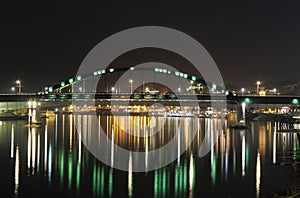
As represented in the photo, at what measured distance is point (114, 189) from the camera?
17312 mm

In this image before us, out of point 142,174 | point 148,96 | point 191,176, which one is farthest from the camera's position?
point 148,96

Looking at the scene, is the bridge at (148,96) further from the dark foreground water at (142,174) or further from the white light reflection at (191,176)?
the white light reflection at (191,176)

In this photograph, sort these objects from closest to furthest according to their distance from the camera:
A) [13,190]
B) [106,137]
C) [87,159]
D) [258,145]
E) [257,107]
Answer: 1. [13,190]
2. [87,159]
3. [258,145]
4. [106,137]
5. [257,107]

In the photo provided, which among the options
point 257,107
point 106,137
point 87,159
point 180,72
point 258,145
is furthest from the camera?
point 257,107

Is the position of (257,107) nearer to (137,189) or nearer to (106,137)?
(106,137)

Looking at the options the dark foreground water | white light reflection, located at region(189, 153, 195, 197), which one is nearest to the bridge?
the dark foreground water

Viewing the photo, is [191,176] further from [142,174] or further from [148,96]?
[148,96]

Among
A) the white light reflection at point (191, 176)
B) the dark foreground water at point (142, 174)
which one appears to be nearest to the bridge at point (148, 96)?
the dark foreground water at point (142, 174)

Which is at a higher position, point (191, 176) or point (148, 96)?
point (148, 96)

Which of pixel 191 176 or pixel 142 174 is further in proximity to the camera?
pixel 142 174

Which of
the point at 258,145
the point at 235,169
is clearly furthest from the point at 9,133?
the point at 235,169

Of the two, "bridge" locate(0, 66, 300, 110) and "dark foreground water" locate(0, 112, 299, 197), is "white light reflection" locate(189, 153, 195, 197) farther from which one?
"bridge" locate(0, 66, 300, 110)

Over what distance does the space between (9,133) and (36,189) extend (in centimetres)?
2042

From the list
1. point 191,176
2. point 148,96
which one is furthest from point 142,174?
point 148,96
